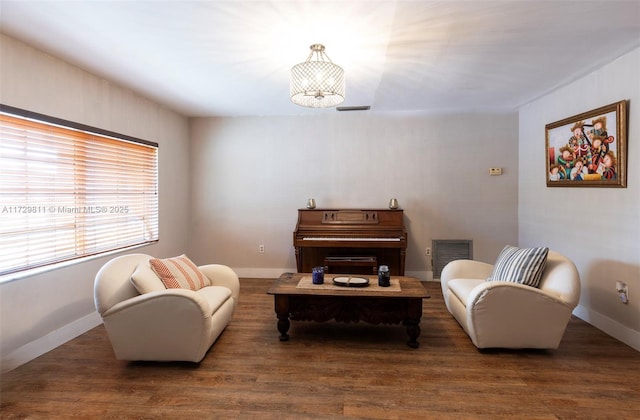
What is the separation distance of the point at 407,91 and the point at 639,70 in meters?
1.81

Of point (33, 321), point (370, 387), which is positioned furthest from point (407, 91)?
point (33, 321)

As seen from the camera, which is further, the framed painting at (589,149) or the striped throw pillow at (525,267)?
the framed painting at (589,149)

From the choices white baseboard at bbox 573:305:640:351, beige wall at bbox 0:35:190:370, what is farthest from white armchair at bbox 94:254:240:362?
white baseboard at bbox 573:305:640:351

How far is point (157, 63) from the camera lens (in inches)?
109

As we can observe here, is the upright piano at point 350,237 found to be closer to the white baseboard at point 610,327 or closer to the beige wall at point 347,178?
the beige wall at point 347,178

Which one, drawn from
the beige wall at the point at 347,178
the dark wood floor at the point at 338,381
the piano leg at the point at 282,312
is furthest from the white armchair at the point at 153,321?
the beige wall at the point at 347,178

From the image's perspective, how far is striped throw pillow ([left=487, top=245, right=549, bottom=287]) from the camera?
2.55m

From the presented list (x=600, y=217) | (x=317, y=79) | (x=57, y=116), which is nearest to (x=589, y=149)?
(x=600, y=217)

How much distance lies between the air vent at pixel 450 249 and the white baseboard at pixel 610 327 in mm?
1418

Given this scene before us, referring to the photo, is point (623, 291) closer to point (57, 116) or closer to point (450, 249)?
point (450, 249)

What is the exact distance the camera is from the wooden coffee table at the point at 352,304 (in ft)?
8.36

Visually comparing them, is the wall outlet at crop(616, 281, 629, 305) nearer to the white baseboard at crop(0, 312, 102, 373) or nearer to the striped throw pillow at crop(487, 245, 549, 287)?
the striped throw pillow at crop(487, 245, 549, 287)

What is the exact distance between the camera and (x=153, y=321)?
2.20 metres

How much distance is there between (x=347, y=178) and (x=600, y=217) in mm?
2689
